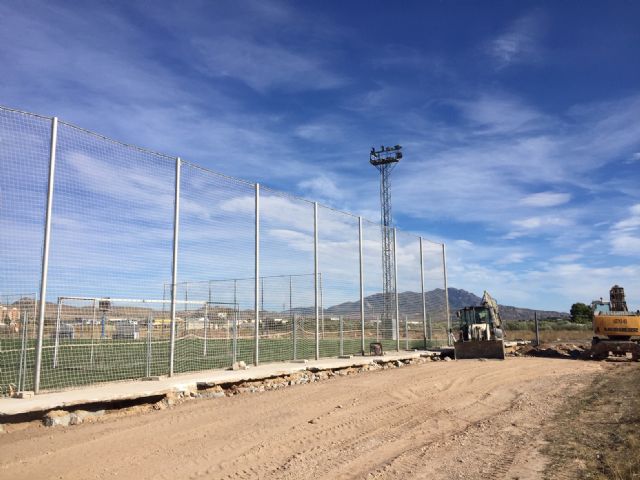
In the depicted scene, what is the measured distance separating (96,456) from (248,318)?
8.12m

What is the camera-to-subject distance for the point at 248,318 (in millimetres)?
14039

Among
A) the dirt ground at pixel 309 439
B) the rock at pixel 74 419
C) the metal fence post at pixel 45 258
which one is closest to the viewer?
the dirt ground at pixel 309 439


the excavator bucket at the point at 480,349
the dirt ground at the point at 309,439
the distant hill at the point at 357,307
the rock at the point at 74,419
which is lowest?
the dirt ground at the point at 309,439

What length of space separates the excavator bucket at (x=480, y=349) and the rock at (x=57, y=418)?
16308 mm

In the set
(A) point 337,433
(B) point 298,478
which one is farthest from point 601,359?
(B) point 298,478

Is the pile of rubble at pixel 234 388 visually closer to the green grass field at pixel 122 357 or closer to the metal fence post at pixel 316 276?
the metal fence post at pixel 316 276

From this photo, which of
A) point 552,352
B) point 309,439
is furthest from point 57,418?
point 552,352

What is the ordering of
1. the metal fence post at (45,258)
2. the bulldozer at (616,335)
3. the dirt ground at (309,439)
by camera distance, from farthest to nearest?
1. the bulldozer at (616,335)
2. the metal fence post at (45,258)
3. the dirt ground at (309,439)

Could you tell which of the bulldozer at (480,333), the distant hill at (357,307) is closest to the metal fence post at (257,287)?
the distant hill at (357,307)

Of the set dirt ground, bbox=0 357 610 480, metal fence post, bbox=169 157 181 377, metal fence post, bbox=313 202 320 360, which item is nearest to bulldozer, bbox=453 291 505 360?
metal fence post, bbox=313 202 320 360

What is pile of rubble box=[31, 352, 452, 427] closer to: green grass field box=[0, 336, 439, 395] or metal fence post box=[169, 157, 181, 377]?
metal fence post box=[169, 157, 181, 377]

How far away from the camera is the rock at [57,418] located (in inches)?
287

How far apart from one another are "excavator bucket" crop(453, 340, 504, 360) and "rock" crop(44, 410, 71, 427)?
16308mm

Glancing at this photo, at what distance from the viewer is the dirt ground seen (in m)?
5.62
